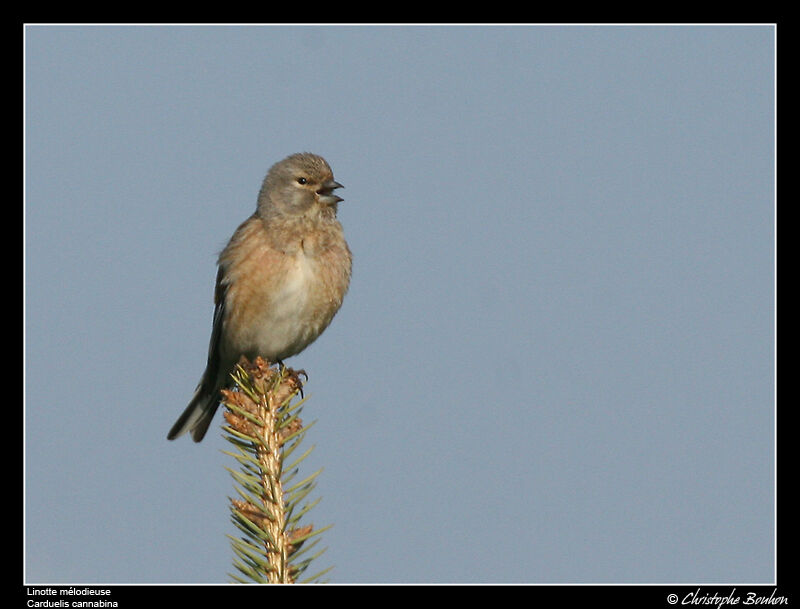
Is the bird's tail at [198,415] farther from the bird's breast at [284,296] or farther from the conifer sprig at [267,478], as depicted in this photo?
the conifer sprig at [267,478]

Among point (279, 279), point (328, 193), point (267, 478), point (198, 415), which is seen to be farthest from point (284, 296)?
point (267, 478)

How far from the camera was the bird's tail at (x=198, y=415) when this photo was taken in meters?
7.39

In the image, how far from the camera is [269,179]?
804 cm

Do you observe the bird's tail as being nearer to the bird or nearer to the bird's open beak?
the bird

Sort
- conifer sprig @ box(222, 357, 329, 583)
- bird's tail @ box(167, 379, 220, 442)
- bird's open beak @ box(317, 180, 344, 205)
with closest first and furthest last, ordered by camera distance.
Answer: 1. conifer sprig @ box(222, 357, 329, 583)
2. bird's tail @ box(167, 379, 220, 442)
3. bird's open beak @ box(317, 180, 344, 205)

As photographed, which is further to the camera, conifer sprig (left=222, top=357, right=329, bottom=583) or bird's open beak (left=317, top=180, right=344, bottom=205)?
bird's open beak (left=317, top=180, right=344, bottom=205)

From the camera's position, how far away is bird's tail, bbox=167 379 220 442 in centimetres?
739

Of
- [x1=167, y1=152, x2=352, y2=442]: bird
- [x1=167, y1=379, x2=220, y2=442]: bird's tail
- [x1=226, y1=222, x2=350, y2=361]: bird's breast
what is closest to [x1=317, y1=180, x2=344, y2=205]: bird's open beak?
[x1=167, y1=152, x2=352, y2=442]: bird

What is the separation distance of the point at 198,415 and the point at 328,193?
1967mm

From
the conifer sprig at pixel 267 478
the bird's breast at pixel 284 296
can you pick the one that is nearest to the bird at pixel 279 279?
the bird's breast at pixel 284 296

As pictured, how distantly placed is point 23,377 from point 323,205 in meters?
2.71

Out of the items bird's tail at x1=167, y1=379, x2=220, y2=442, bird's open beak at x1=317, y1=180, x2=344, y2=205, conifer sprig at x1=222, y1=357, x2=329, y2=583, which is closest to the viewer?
conifer sprig at x1=222, y1=357, x2=329, y2=583

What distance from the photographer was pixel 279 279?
7406mm
